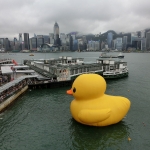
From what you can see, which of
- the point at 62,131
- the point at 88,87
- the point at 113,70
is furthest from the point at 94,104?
the point at 113,70

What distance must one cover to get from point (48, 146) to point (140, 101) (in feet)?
71.4

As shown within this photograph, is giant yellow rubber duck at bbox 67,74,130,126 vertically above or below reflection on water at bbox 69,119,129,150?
above

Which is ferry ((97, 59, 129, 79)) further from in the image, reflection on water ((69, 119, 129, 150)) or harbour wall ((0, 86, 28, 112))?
reflection on water ((69, 119, 129, 150))

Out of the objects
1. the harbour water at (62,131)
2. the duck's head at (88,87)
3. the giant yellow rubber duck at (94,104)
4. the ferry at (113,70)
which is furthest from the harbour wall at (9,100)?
the ferry at (113,70)

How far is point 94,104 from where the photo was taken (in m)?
18.5

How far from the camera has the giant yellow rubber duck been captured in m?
18.1

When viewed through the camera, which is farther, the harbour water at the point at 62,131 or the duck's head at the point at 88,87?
the duck's head at the point at 88,87

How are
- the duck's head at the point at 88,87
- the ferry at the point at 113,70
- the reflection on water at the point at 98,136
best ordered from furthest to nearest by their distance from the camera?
the ferry at the point at 113,70 < the duck's head at the point at 88,87 < the reflection on water at the point at 98,136

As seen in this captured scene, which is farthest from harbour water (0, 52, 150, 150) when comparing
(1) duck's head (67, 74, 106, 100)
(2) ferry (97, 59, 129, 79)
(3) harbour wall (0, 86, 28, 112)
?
(2) ferry (97, 59, 129, 79)

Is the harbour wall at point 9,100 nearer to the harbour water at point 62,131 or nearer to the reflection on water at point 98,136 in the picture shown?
the harbour water at point 62,131

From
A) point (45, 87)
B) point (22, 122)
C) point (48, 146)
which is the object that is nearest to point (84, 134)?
point (48, 146)

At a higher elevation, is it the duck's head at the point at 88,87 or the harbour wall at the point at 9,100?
the duck's head at the point at 88,87

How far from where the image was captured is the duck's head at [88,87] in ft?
60.3

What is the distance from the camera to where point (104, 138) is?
18.3 metres
